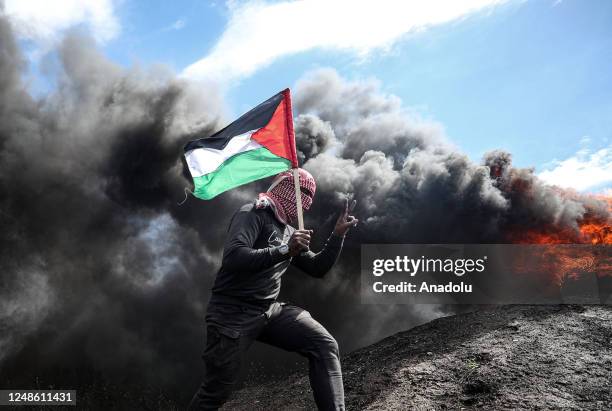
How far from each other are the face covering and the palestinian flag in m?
0.18

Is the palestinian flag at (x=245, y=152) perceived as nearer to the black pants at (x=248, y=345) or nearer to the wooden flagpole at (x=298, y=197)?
the wooden flagpole at (x=298, y=197)

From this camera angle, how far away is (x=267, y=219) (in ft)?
17.7

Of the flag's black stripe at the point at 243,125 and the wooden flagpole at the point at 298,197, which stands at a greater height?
the flag's black stripe at the point at 243,125

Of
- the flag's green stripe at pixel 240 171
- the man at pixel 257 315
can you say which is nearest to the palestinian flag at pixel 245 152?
the flag's green stripe at pixel 240 171

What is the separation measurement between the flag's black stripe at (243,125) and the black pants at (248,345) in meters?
1.88

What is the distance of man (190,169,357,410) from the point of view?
4949mm

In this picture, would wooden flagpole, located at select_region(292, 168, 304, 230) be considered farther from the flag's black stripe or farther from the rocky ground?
the rocky ground

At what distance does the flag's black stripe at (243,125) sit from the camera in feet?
19.7

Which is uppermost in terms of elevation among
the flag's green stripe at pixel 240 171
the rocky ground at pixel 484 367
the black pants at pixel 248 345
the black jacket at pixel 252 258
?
the flag's green stripe at pixel 240 171

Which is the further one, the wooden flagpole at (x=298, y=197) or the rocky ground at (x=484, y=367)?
the rocky ground at (x=484, y=367)

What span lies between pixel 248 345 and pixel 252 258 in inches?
38.6

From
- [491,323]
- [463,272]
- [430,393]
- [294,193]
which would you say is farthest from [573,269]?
[294,193]

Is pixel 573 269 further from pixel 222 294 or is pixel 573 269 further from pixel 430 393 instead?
pixel 222 294

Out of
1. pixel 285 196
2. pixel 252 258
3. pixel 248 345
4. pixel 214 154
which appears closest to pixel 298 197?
pixel 285 196
